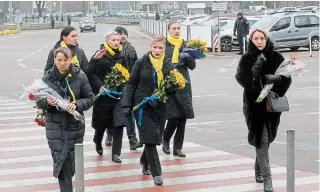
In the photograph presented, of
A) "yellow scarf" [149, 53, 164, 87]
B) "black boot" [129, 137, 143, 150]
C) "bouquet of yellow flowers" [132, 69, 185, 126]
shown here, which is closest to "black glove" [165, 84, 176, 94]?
"bouquet of yellow flowers" [132, 69, 185, 126]

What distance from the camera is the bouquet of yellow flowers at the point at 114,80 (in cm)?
973

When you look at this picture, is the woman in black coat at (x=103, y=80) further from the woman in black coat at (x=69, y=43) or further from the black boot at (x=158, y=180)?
the black boot at (x=158, y=180)

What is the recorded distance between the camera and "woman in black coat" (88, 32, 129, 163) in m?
9.83

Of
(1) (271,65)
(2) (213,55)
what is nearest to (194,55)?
(1) (271,65)

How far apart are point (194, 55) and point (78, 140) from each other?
326cm

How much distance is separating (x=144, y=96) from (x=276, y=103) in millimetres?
1582

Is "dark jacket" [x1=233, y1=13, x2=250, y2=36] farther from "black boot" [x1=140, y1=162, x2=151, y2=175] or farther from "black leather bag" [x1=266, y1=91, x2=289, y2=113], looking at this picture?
"black leather bag" [x1=266, y1=91, x2=289, y2=113]

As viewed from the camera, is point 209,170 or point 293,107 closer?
point 209,170

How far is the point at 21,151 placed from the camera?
11.2 metres

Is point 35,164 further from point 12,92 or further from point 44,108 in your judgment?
point 12,92

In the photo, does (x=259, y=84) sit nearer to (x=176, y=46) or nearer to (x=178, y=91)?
(x=178, y=91)

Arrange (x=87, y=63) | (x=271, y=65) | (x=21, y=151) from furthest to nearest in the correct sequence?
(x=21, y=151)
(x=87, y=63)
(x=271, y=65)

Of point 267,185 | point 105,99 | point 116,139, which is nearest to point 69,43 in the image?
point 105,99

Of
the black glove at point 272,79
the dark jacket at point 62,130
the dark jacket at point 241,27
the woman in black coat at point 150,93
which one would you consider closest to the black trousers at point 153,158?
the woman in black coat at point 150,93
